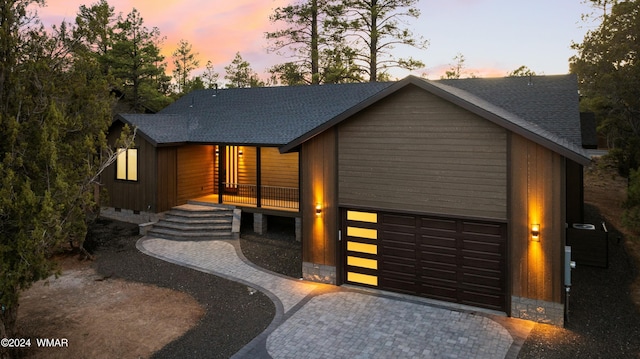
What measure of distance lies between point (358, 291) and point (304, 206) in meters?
2.77

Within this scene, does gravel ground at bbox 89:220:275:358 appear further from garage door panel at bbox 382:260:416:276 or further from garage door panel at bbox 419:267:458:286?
garage door panel at bbox 419:267:458:286

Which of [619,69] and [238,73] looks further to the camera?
[238,73]

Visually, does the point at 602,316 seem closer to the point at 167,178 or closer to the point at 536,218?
the point at 536,218

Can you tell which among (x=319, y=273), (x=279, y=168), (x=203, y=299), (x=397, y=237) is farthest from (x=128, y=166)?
(x=397, y=237)

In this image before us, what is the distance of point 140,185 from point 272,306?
11070 millimetres

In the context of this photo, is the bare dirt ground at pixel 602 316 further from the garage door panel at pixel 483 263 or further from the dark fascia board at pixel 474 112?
the dark fascia board at pixel 474 112

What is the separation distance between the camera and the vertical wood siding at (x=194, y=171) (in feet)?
62.0

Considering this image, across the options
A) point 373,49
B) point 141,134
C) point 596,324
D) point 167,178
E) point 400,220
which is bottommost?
point 596,324

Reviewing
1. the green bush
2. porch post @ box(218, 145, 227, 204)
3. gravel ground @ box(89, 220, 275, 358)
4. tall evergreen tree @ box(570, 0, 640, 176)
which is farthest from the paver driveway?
tall evergreen tree @ box(570, 0, 640, 176)

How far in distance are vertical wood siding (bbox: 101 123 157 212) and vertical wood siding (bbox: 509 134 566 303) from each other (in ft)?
46.6

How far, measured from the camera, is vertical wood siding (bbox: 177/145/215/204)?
18.9 m

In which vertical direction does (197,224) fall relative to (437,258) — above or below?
above

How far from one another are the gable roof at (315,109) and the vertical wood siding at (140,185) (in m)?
0.78

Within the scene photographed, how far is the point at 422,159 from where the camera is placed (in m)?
10.2
